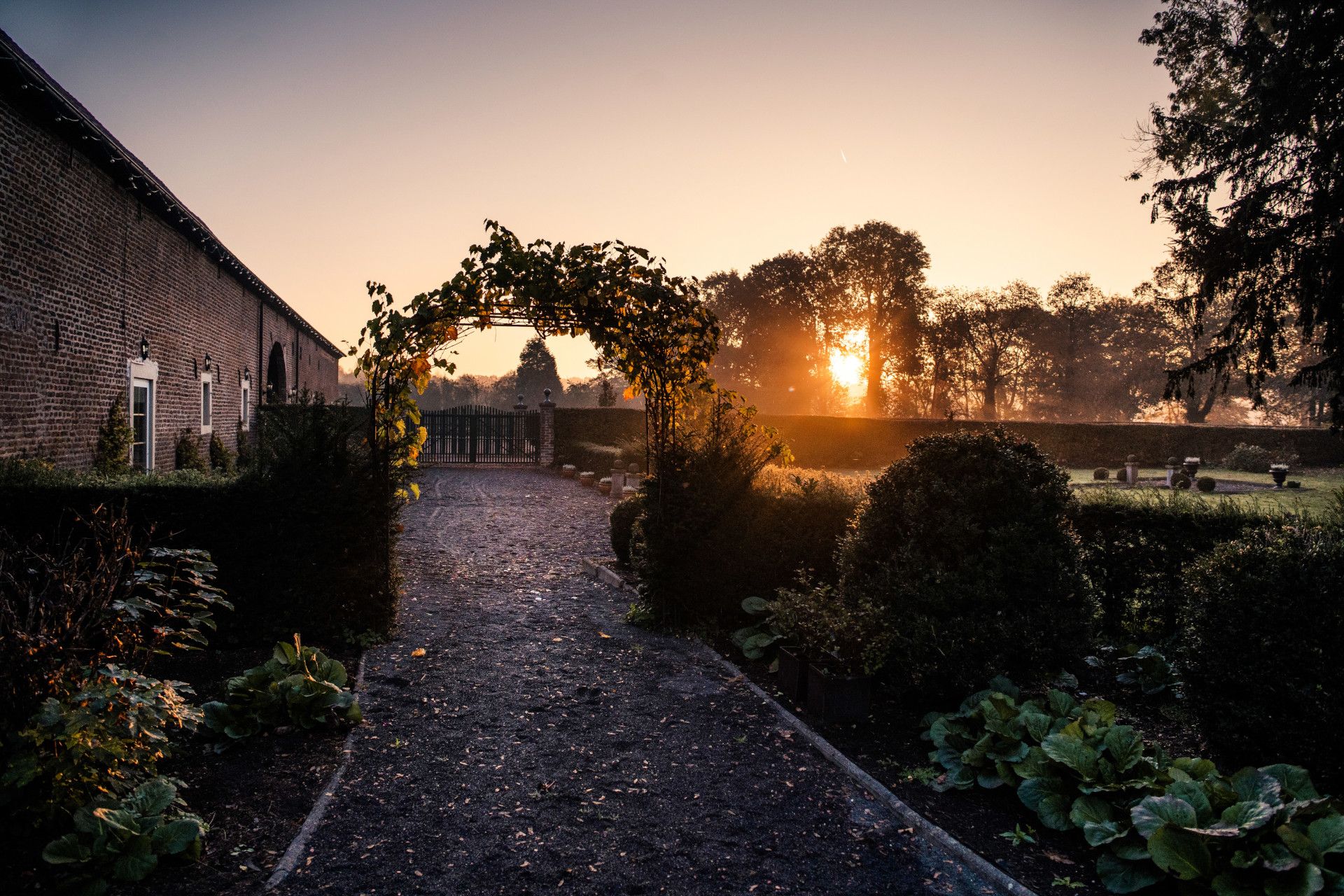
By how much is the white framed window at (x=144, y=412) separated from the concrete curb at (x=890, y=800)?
485 inches

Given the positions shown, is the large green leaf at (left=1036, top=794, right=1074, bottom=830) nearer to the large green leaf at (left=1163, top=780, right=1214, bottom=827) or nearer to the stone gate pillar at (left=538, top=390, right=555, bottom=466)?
the large green leaf at (left=1163, top=780, right=1214, bottom=827)

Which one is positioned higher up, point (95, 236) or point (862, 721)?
point (95, 236)

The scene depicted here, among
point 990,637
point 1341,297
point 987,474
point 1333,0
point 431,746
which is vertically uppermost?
point 1333,0

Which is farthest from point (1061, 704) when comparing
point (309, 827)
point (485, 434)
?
point (485, 434)

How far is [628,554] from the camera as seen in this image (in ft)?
34.0

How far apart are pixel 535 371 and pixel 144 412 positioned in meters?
57.2

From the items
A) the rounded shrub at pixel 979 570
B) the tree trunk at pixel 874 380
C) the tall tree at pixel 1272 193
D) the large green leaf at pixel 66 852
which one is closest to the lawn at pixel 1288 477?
the tall tree at pixel 1272 193

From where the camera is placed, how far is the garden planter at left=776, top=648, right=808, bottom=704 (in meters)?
5.40

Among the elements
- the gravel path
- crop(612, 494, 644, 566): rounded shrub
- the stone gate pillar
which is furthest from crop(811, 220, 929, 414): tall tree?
the gravel path

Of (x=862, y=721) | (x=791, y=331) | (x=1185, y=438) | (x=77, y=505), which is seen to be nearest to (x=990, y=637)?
(x=862, y=721)

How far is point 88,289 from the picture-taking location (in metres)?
11.2

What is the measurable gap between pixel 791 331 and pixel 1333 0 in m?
38.0

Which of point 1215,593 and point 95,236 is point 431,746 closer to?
point 1215,593

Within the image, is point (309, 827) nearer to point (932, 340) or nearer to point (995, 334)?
point (932, 340)
